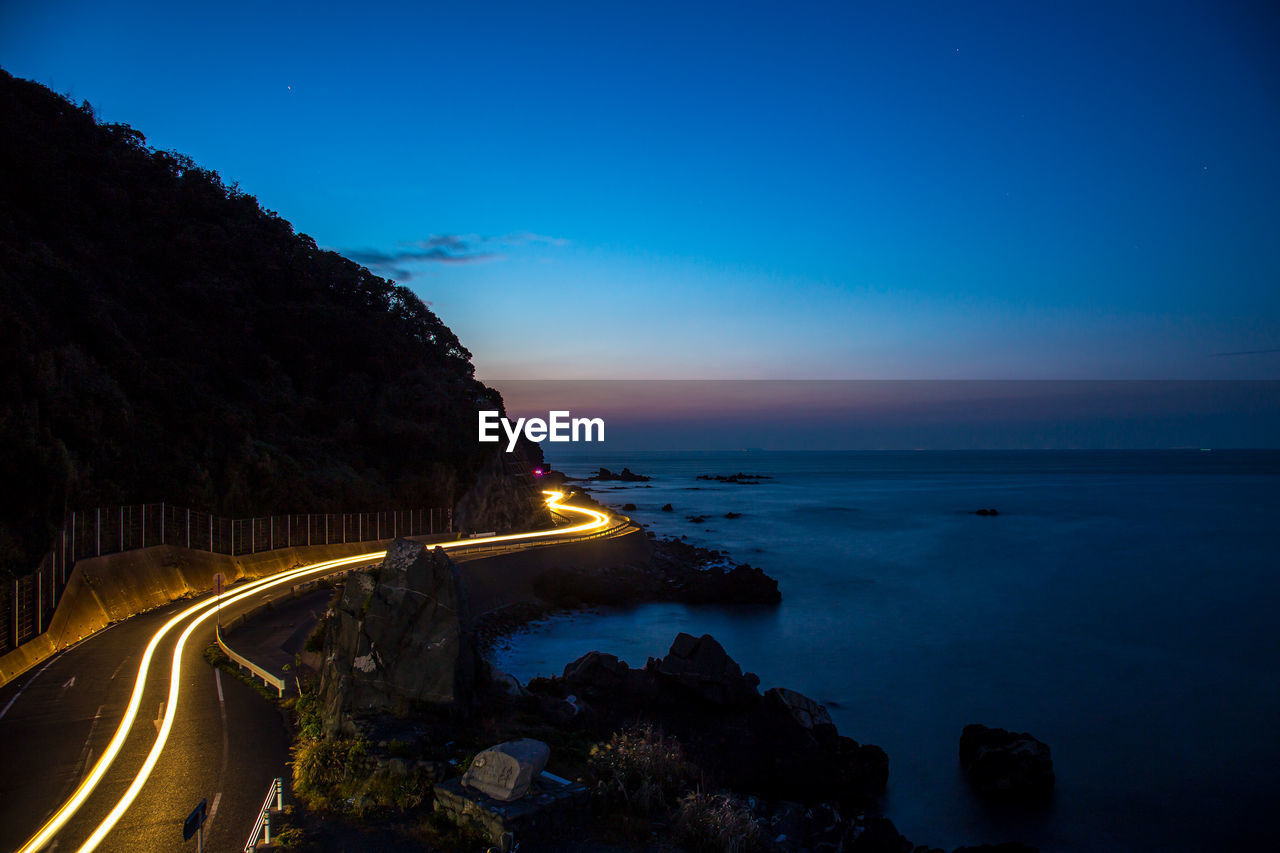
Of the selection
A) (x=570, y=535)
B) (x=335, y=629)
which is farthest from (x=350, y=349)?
(x=335, y=629)

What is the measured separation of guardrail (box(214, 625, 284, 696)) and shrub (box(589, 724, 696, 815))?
26.9 ft

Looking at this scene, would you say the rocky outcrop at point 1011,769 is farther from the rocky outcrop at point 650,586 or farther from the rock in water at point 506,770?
the rocky outcrop at point 650,586

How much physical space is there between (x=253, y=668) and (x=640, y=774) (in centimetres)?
1107

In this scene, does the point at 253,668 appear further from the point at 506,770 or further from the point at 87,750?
the point at 506,770

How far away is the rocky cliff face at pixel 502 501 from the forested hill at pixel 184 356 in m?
1.61

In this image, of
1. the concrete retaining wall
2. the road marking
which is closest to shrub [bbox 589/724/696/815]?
the road marking

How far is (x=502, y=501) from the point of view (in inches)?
1998

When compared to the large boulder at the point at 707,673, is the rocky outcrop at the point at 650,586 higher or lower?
lower

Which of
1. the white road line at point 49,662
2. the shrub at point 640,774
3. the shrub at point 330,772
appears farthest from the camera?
the white road line at point 49,662

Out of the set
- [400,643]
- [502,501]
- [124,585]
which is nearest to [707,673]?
[400,643]

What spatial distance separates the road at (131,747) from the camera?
33.6 ft

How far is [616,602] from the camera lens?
4097 cm

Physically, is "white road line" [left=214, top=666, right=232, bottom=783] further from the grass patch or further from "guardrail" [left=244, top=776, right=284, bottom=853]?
"guardrail" [left=244, top=776, right=284, bottom=853]

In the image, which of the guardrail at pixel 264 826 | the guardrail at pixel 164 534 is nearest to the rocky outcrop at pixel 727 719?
the guardrail at pixel 264 826
